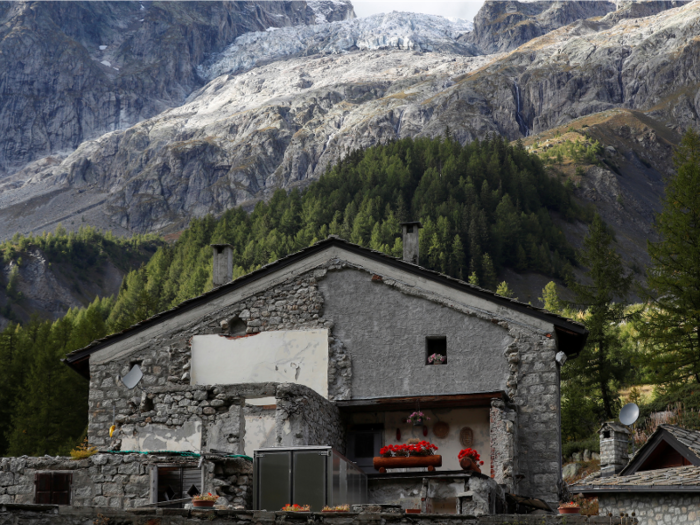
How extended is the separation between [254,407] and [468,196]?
330 ft

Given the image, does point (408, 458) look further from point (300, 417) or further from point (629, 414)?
point (629, 414)

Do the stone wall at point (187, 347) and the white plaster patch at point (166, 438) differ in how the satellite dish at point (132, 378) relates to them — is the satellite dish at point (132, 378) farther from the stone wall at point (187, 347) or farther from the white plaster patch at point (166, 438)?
the white plaster patch at point (166, 438)

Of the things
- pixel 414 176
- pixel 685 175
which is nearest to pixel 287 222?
pixel 414 176

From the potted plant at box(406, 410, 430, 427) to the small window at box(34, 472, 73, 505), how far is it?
838 cm

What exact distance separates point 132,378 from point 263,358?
3.52m

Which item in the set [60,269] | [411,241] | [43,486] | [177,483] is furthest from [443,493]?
[60,269]

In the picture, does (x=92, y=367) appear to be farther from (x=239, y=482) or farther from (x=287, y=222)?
(x=287, y=222)

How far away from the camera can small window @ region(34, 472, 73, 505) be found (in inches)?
547

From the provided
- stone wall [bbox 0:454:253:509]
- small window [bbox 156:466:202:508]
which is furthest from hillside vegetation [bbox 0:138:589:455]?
small window [bbox 156:466:202:508]

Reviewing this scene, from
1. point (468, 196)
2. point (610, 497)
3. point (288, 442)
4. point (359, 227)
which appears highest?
point (468, 196)

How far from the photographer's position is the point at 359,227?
4080 inches

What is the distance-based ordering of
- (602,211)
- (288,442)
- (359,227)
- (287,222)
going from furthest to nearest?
(602,211) < (287,222) < (359,227) < (288,442)

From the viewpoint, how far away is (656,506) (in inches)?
741

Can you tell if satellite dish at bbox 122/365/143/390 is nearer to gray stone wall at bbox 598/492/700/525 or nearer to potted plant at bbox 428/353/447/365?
potted plant at bbox 428/353/447/365
